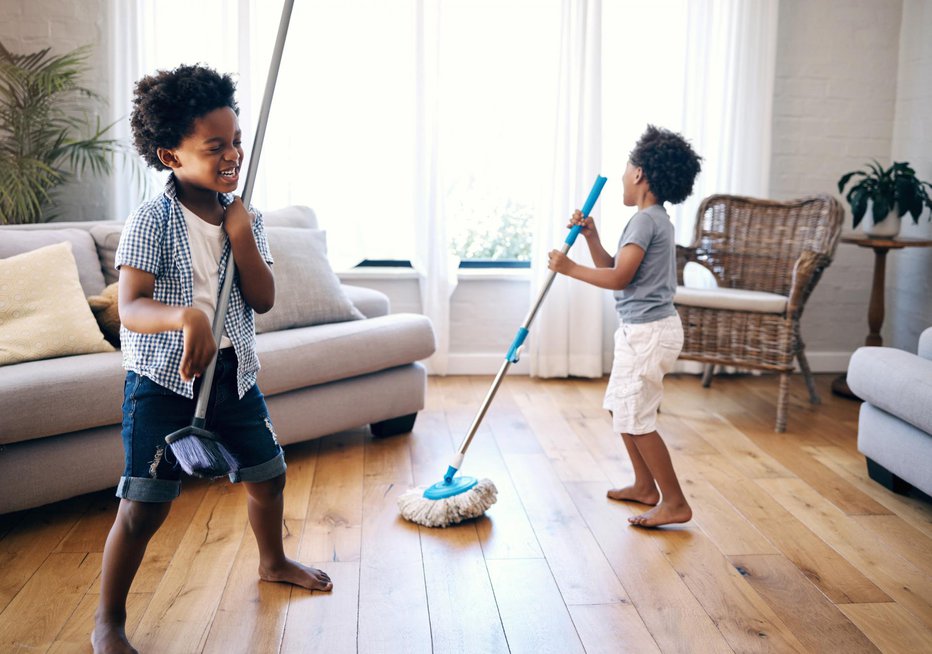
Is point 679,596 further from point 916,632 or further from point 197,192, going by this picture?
point 197,192

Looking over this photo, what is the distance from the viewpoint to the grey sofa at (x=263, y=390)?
93.4 inches

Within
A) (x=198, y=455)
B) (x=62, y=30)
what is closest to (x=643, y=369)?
(x=198, y=455)

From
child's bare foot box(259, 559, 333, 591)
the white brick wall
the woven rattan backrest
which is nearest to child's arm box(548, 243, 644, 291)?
child's bare foot box(259, 559, 333, 591)

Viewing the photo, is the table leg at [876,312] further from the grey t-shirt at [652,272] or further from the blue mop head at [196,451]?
the blue mop head at [196,451]

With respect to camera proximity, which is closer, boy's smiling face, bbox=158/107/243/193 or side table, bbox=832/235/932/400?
boy's smiling face, bbox=158/107/243/193

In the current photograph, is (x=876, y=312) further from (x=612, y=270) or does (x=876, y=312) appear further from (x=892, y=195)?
(x=612, y=270)

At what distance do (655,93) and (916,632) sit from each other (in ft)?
9.59

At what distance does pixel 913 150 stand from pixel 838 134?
13.8 inches

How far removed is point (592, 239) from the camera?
2652 millimetres

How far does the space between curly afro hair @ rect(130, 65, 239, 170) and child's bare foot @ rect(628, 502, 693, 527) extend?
161cm

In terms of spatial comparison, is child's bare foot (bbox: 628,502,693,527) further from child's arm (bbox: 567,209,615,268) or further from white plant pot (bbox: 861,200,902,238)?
white plant pot (bbox: 861,200,902,238)

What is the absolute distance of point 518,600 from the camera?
6.96 feet

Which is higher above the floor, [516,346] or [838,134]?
[838,134]

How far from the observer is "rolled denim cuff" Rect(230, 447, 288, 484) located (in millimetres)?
1953
